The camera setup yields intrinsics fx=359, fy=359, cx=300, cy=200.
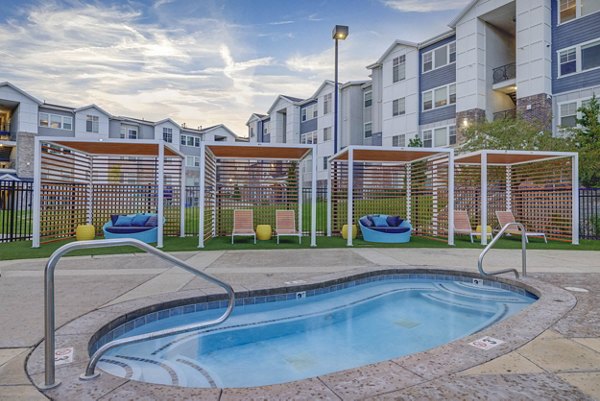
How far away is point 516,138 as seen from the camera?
51.4ft

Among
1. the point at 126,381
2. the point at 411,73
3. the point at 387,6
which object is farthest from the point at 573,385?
the point at 411,73

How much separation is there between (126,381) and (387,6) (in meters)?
17.8

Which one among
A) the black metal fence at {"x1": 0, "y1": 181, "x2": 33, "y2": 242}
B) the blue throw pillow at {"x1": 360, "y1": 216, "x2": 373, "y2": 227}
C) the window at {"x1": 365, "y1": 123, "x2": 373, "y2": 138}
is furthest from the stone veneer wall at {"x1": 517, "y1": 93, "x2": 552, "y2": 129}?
the black metal fence at {"x1": 0, "y1": 181, "x2": 33, "y2": 242}

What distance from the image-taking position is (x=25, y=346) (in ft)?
9.87

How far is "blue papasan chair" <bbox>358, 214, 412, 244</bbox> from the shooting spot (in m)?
11.5

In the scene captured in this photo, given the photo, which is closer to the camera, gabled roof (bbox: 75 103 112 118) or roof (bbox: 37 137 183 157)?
roof (bbox: 37 137 183 157)

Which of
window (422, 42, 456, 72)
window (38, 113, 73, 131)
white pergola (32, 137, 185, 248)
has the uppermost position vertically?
window (422, 42, 456, 72)

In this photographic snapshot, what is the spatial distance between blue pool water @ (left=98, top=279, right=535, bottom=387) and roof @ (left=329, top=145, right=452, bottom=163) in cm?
568

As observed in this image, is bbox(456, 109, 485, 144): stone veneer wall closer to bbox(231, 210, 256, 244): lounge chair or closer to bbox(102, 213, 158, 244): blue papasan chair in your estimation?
bbox(231, 210, 256, 244): lounge chair

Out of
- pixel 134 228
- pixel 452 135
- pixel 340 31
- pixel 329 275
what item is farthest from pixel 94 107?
pixel 329 275

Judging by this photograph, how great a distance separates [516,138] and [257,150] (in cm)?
1169

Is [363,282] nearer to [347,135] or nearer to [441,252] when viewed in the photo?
[441,252]

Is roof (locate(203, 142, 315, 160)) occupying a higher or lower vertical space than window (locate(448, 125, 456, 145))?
lower

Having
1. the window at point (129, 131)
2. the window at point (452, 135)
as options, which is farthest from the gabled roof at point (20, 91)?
the window at point (452, 135)
